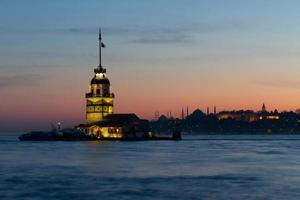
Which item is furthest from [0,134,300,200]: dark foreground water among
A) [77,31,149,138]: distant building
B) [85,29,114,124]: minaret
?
[85,29,114,124]: minaret

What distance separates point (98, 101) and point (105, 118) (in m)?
5.23

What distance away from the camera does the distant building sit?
174250 mm

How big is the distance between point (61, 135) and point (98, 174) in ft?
401

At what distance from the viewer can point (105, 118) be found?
178 metres

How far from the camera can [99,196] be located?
45.2 m

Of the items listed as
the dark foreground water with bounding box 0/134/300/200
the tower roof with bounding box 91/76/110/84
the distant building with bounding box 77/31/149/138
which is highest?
the tower roof with bounding box 91/76/110/84

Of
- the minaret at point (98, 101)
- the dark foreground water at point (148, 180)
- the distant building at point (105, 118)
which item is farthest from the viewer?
the minaret at point (98, 101)

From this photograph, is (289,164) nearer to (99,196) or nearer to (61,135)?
(99,196)

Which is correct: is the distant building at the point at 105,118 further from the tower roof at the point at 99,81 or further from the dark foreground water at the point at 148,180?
the dark foreground water at the point at 148,180

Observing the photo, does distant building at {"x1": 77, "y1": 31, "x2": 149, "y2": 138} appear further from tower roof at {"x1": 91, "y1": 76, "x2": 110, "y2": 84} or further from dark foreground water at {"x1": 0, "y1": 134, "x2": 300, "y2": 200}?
dark foreground water at {"x1": 0, "y1": 134, "x2": 300, "y2": 200}

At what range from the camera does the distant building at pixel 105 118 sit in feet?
572

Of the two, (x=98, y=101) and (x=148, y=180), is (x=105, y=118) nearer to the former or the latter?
(x=98, y=101)

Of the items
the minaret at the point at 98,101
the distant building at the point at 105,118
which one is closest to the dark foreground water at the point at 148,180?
the distant building at the point at 105,118

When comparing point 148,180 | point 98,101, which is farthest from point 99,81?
point 148,180
